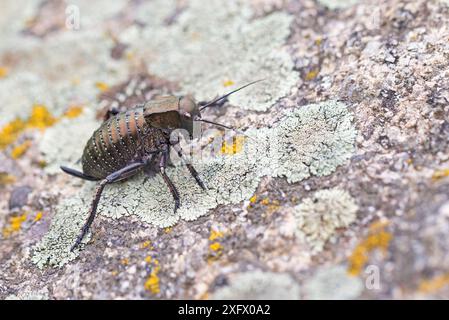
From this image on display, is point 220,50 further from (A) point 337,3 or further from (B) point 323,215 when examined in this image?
(B) point 323,215

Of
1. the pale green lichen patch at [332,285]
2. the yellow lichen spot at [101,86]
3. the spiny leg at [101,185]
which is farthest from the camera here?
the yellow lichen spot at [101,86]

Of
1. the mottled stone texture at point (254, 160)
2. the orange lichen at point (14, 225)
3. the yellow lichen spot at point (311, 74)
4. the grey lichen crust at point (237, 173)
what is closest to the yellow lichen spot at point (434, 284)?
the mottled stone texture at point (254, 160)

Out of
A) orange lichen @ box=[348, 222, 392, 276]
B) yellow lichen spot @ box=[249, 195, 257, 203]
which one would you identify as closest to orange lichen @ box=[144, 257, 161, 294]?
yellow lichen spot @ box=[249, 195, 257, 203]

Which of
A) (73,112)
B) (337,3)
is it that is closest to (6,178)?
(73,112)

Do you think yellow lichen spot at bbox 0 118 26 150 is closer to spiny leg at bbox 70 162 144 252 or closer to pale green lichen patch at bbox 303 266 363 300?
spiny leg at bbox 70 162 144 252

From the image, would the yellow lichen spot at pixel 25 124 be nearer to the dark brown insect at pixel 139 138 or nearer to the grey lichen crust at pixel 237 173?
the dark brown insect at pixel 139 138

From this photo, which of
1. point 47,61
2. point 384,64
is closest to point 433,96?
point 384,64
